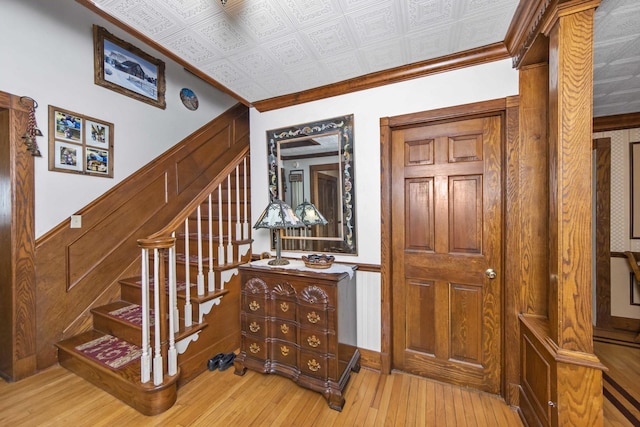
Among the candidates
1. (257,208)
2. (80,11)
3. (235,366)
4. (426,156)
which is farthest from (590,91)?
(80,11)

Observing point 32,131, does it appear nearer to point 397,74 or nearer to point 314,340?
point 314,340

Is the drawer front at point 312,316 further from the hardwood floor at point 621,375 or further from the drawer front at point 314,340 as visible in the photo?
the hardwood floor at point 621,375

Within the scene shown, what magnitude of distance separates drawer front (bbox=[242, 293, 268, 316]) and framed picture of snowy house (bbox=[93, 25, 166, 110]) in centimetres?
254

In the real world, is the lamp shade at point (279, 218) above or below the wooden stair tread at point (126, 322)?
above

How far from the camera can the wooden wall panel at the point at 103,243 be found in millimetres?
2125

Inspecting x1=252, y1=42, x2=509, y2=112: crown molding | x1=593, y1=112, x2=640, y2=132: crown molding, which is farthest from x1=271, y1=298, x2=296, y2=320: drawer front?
x1=593, y1=112, x2=640, y2=132: crown molding

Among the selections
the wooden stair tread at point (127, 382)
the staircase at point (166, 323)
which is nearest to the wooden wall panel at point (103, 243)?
the staircase at point (166, 323)

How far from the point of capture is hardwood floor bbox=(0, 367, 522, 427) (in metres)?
1.59

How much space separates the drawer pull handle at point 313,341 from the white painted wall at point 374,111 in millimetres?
512

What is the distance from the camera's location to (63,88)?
7.43ft

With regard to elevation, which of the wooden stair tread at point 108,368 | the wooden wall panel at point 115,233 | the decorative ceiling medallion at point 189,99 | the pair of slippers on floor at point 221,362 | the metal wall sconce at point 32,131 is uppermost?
the decorative ceiling medallion at point 189,99

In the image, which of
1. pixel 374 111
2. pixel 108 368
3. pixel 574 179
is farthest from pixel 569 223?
pixel 108 368

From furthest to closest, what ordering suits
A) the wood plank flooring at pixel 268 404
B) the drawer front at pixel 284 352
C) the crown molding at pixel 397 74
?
the drawer front at pixel 284 352, the crown molding at pixel 397 74, the wood plank flooring at pixel 268 404

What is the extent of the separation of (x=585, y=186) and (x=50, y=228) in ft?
12.2
